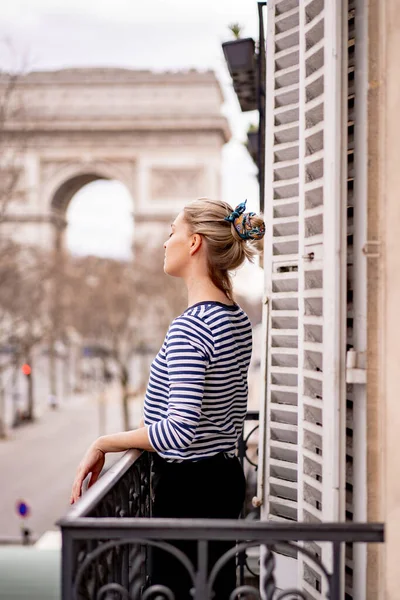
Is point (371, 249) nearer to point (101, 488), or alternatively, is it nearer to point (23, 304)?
point (101, 488)

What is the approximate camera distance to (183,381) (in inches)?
109

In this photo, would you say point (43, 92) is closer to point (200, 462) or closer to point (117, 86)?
point (117, 86)

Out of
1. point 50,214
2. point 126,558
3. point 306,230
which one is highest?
point 50,214

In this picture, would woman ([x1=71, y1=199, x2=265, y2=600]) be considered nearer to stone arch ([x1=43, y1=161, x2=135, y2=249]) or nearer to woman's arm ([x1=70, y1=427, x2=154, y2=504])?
woman's arm ([x1=70, y1=427, x2=154, y2=504])

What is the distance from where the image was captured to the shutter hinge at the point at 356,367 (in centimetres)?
281

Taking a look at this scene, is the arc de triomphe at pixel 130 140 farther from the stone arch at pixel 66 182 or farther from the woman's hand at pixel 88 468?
the woman's hand at pixel 88 468

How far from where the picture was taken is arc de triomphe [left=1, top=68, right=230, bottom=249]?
4238cm

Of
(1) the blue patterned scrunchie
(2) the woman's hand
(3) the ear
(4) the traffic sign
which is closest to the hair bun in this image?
(1) the blue patterned scrunchie

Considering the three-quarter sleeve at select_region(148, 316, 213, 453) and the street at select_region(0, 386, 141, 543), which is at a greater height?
the three-quarter sleeve at select_region(148, 316, 213, 453)

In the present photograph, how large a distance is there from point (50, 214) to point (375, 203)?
41.4 meters

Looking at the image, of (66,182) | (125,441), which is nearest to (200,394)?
Answer: (125,441)

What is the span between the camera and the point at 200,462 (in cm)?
298

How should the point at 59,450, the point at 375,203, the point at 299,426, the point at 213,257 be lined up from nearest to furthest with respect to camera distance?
1. the point at 375,203
2. the point at 213,257
3. the point at 299,426
4. the point at 59,450

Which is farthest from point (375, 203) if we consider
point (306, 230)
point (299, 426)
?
point (299, 426)
